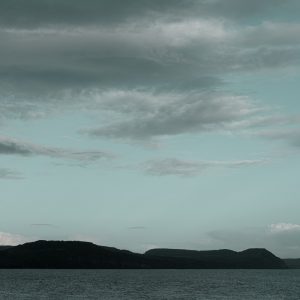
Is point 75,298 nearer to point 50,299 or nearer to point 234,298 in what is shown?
point 50,299

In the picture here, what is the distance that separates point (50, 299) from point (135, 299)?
21588 millimetres

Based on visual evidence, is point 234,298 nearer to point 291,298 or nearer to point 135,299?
point 291,298

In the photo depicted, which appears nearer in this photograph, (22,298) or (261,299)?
(22,298)

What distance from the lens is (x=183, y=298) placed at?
15388cm

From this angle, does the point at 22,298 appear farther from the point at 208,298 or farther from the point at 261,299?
the point at 261,299

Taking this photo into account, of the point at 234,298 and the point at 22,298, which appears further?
the point at 234,298

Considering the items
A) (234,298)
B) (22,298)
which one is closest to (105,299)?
(22,298)

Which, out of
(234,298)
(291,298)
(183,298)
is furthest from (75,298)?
(291,298)

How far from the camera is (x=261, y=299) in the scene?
511 ft

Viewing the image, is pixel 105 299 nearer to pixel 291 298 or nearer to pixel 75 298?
pixel 75 298

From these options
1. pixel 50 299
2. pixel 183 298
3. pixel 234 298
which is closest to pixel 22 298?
pixel 50 299

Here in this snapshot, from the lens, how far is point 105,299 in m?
149

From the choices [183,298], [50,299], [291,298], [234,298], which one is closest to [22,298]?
[50,299]

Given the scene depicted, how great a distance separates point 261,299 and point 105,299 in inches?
1620
